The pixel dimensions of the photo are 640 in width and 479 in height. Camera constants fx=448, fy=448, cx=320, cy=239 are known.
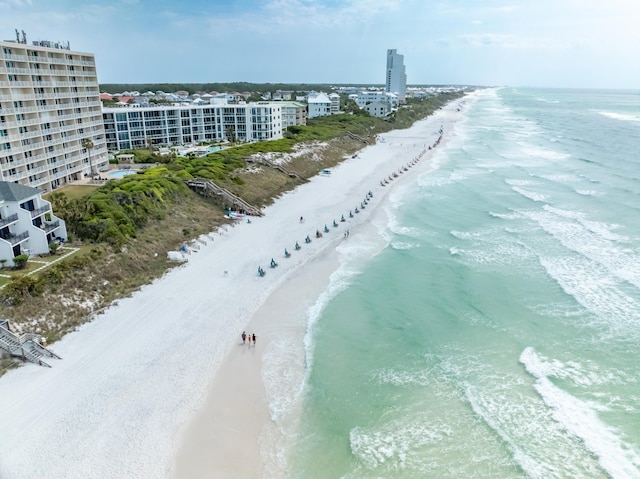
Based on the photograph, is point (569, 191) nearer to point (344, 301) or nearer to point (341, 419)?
point (344, 301)

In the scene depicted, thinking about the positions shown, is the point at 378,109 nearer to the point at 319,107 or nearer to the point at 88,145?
the point at 319,107

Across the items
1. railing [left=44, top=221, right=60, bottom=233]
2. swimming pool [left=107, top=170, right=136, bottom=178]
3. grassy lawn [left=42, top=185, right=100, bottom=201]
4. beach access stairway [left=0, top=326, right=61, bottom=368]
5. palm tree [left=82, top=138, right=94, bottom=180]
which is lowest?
beach access stairway [left=0, top=326, right=61, bottom=368]

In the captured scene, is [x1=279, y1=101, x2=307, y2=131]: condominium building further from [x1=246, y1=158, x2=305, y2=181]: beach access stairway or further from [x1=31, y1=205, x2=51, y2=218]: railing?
[x1=31, y1=205, x2=51, y2=218]: railing

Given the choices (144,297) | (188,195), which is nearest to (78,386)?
(144,297)

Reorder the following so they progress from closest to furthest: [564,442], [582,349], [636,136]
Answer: [564,442] → [582,349] → [636,136]

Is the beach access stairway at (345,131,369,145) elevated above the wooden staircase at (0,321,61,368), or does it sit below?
above

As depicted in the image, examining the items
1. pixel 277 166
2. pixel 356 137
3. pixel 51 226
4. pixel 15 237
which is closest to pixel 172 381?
pixel 15 237

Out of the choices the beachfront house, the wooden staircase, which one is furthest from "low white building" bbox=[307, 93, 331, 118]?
the wooden staircase
